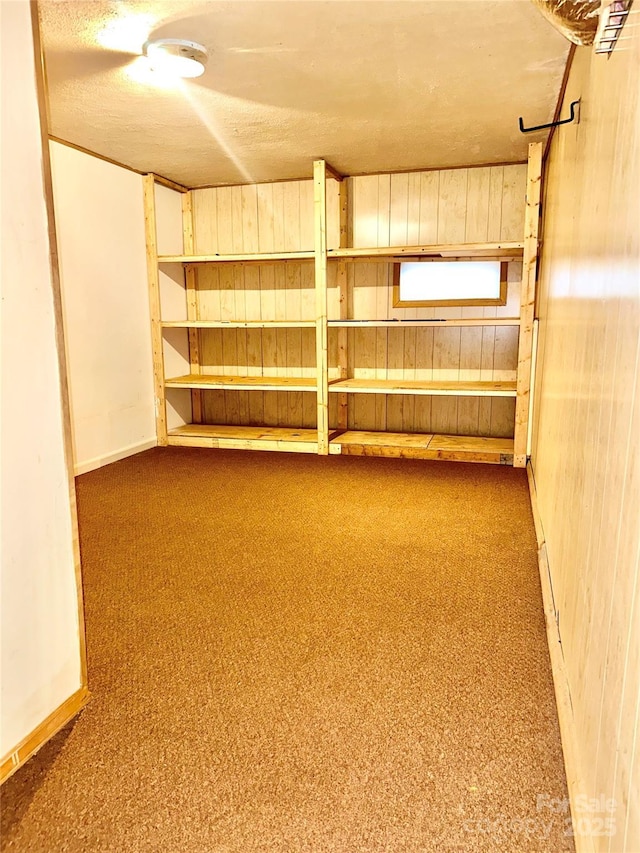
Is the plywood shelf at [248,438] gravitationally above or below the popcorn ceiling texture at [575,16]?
below

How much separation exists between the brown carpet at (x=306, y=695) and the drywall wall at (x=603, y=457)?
0.19 metres

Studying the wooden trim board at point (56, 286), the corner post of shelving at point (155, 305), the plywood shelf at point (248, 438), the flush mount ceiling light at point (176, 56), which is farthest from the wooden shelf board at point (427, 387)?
the wooden trim board at point (56, 286)

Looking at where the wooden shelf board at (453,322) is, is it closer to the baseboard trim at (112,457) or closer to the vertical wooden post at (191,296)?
the vertical wooden post at (191,296)

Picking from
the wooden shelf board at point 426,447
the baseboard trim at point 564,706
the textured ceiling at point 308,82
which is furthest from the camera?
the wooden shelf board at point 426,447

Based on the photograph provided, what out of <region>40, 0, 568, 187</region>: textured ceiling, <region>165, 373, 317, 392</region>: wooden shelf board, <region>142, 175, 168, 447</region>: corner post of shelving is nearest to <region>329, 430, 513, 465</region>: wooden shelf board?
<region>165, 373, 317, 392</region>: wooden shelf board

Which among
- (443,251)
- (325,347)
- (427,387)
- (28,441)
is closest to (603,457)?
(28,441)

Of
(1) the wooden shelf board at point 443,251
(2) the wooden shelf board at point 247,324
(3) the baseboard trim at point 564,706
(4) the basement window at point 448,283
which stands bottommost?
(3) the baseboard trim at point 564,706

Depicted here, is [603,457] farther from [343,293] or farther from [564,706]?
[343,293]

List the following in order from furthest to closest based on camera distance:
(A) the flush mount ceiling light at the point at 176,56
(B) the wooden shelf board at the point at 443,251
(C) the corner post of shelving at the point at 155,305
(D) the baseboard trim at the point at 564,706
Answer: (C) the corner post of shelving at the point at 155,305, (B) the wooden shelf board at the point at 443,251, (A) the flush mount ceiling light at the point at 176,56, (D) the baseboard trim at the point at 564,706

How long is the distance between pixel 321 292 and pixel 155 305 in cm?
136

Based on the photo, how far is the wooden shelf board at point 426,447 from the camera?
389 centimetres

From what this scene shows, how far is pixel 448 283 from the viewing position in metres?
4.26

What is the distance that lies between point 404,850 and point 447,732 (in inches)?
13.6

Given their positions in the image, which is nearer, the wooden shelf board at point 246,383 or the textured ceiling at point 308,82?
the textured ceiling at point 308,82
